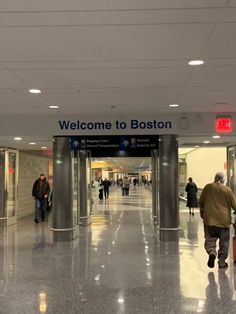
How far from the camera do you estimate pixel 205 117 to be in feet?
34.2

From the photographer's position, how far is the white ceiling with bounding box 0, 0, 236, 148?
4145mm

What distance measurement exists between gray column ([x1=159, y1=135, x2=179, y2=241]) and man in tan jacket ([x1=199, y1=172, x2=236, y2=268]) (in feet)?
10.1

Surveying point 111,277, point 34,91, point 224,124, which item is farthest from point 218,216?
point 34,91

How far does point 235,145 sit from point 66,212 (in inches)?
242

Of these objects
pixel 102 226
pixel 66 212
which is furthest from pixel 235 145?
pixel 66 212

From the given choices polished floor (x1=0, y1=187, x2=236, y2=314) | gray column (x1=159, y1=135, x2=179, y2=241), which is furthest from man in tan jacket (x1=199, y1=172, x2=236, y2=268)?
gray column (x1=159, y1=135, x2=179, y2=241)

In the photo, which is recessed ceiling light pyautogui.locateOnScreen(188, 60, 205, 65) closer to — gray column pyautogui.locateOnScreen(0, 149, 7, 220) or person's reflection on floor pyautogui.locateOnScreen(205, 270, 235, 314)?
person's reflection on floor pyautogui.locateOnScreen(205, 270, 235, 314)

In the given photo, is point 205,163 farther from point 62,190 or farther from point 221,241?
point 221,241

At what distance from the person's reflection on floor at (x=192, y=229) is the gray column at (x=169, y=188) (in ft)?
2.62

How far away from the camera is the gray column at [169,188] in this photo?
11.0 m

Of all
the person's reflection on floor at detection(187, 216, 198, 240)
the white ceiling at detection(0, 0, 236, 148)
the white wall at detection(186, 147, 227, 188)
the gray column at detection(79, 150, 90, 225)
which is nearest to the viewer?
the white ceiling at detection(0, 0, 236, 148)

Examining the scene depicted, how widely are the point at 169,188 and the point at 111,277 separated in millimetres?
4408

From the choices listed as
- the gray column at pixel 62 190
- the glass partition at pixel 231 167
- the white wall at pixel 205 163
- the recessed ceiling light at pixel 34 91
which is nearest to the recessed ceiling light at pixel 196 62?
the recessed ceiling light at pixel 34 91

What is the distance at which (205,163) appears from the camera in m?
25.8
